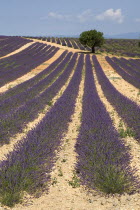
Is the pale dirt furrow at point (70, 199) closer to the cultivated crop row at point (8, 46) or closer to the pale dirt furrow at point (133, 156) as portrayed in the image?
the pale dirt furrow at point (133, 156)

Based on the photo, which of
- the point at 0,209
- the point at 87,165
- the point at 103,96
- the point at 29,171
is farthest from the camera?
the point at 103,96

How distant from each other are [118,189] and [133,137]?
3640 millimetres

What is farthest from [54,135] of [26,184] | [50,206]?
[50,206]

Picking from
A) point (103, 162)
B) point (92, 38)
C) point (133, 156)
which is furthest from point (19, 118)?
point (92, 38)

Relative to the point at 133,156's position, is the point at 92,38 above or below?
above

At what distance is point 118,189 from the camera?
13.6 feet

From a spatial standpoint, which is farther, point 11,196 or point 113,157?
point 113,157

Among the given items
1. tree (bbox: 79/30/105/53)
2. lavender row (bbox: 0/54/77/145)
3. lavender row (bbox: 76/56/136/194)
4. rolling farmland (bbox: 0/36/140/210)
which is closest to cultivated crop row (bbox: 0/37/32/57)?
tree (bbox: 79/30/105/53)

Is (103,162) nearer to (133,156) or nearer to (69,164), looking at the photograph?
(133,156)

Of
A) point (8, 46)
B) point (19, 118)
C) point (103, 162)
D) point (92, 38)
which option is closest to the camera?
point (103, 162)

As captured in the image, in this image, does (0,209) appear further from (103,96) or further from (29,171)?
(103,96)

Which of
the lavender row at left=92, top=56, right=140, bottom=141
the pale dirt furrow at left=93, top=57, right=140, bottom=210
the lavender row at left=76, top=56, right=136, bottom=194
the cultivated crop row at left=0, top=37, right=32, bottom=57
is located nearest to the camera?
the pale dirt furrow at left=93, top=57, right=140, bottom=210

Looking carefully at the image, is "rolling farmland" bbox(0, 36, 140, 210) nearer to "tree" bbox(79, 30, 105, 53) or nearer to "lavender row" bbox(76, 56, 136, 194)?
"lavender row" bbox(76, 56, 136, 194)

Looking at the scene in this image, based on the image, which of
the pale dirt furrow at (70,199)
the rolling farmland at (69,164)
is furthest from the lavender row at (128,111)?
the pale dirt furrow at (70,199)
